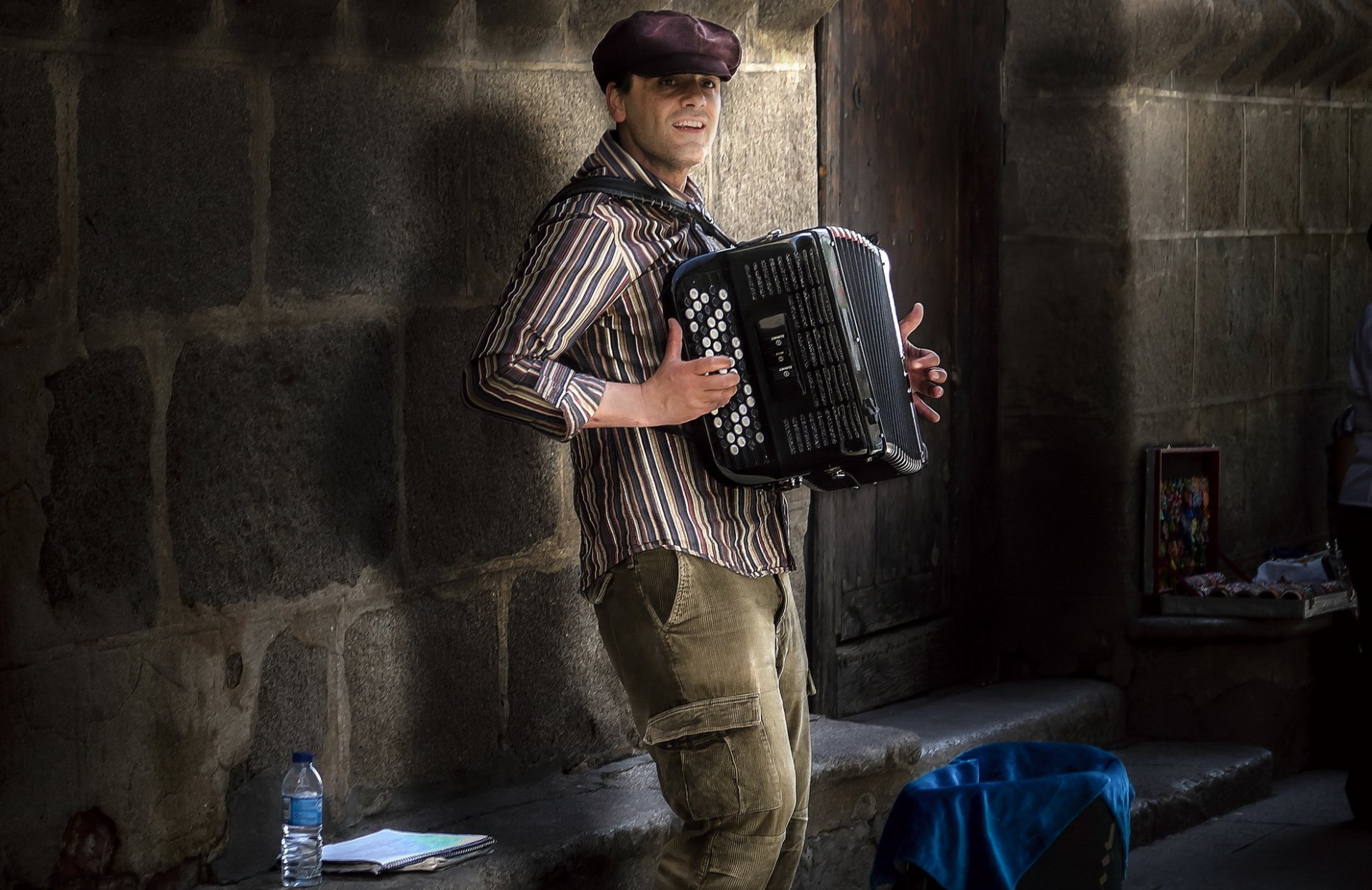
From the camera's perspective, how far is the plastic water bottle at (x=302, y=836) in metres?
3.35

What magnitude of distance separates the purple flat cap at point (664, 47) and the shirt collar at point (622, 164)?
0.12m

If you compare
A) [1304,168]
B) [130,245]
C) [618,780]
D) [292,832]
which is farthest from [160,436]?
[1304,168]

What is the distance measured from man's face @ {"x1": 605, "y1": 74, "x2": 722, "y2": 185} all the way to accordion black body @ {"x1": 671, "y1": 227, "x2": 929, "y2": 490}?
0.81 ft

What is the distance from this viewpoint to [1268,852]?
5109 millimetres

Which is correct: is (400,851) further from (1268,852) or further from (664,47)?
(1268,852)

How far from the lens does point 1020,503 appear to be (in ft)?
19.3

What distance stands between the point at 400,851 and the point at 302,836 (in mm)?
192

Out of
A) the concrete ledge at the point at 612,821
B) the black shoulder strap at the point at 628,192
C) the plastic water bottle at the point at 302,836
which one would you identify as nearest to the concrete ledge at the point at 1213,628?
the concrete ledge at the point at 612,821

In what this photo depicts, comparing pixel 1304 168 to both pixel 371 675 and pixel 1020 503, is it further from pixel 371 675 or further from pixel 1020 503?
pixel 371 675

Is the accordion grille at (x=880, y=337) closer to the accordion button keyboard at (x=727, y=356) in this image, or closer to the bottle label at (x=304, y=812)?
the accordion button keyboard at (x=727, y=356)

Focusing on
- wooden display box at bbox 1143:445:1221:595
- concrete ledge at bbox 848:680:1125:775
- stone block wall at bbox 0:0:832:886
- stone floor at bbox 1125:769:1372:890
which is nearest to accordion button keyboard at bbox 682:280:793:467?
stone block wall at bbox 0:0:832:886

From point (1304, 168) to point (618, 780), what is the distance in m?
4.00

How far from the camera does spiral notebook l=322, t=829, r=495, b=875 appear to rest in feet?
11.1

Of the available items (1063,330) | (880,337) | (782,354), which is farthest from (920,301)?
(782,354)
